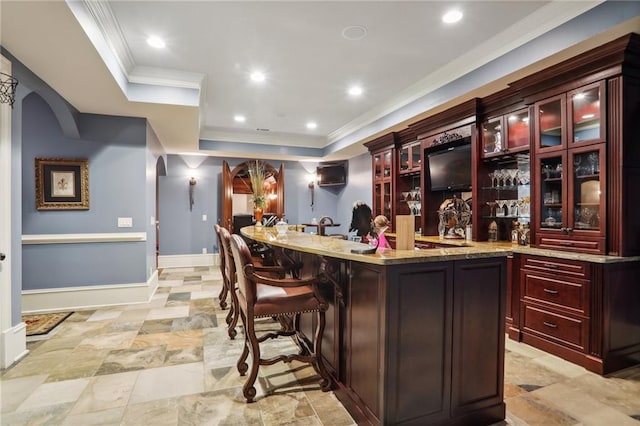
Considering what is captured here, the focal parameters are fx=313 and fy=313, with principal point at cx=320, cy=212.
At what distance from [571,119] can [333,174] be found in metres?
5.62

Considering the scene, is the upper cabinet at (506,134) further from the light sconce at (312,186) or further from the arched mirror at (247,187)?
the light sconce at (312,186)

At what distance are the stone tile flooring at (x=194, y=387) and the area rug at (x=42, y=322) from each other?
24cm

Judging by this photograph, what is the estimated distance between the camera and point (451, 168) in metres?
4.35

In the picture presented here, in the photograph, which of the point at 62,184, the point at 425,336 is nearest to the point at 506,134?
the point at 425,336

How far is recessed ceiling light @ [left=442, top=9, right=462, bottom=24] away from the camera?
2710 millimetres

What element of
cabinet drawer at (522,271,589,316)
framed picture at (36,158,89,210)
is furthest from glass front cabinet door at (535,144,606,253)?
framed picture at (36,158,89,210)

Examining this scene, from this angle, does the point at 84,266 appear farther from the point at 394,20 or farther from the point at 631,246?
the point at 631,246

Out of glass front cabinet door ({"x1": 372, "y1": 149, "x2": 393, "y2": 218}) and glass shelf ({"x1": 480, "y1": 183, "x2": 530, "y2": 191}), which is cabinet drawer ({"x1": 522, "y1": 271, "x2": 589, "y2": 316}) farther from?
glass front cabinet door ({"x1": 372, "y1": 149, "x2": 393, "y2": 218})

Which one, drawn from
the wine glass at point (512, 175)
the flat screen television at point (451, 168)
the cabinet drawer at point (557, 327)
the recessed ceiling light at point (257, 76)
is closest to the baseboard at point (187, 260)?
the recessed ceiling light at point (257, 76)

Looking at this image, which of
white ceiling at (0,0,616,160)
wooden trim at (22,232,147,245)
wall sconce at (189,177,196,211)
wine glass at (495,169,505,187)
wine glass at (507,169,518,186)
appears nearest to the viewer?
white ceiling at (0,0,616,160)

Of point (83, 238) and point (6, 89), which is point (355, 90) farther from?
point (83, 238)

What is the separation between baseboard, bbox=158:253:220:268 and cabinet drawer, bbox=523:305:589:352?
6.35 meters

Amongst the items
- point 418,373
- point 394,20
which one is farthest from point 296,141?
point 418,373

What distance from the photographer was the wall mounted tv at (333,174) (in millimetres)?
8047
